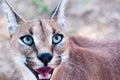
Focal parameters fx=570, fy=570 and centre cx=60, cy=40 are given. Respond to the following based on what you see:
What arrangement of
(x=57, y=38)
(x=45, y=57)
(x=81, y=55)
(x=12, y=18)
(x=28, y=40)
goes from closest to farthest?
1. (x=45, y=57)
2. (x=28, y=40)
3. (x=57, y=38)
4. (x=12, y=18)
5. (x=81, y=55)

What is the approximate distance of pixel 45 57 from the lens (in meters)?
4.70

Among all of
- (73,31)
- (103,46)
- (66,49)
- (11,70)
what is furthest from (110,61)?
(73,31)

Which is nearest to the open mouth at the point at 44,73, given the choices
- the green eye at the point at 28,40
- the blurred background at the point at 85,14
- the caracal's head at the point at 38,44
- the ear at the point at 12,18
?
the caracal's head at the point at 38,44

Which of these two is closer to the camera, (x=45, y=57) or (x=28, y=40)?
(x=45, y=57)

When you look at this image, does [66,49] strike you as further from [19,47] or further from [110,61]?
[110,61]

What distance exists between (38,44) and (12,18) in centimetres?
53

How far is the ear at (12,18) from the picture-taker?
5.19m

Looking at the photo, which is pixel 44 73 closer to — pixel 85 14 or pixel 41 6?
pixel 85 14

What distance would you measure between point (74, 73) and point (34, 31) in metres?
0.83

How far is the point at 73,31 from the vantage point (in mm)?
8812

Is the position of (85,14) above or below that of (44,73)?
below

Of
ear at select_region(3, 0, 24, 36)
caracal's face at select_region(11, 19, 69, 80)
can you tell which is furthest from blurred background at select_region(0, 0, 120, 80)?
caracal's face at select_region(11, 19, 69, 80)

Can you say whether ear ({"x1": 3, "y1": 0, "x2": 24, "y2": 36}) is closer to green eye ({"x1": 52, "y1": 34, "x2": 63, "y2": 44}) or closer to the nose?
green eye ({"x1": 52, "y1": 34, "x2": 63, "y2": 44})

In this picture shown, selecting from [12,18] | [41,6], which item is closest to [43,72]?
[12,18]
